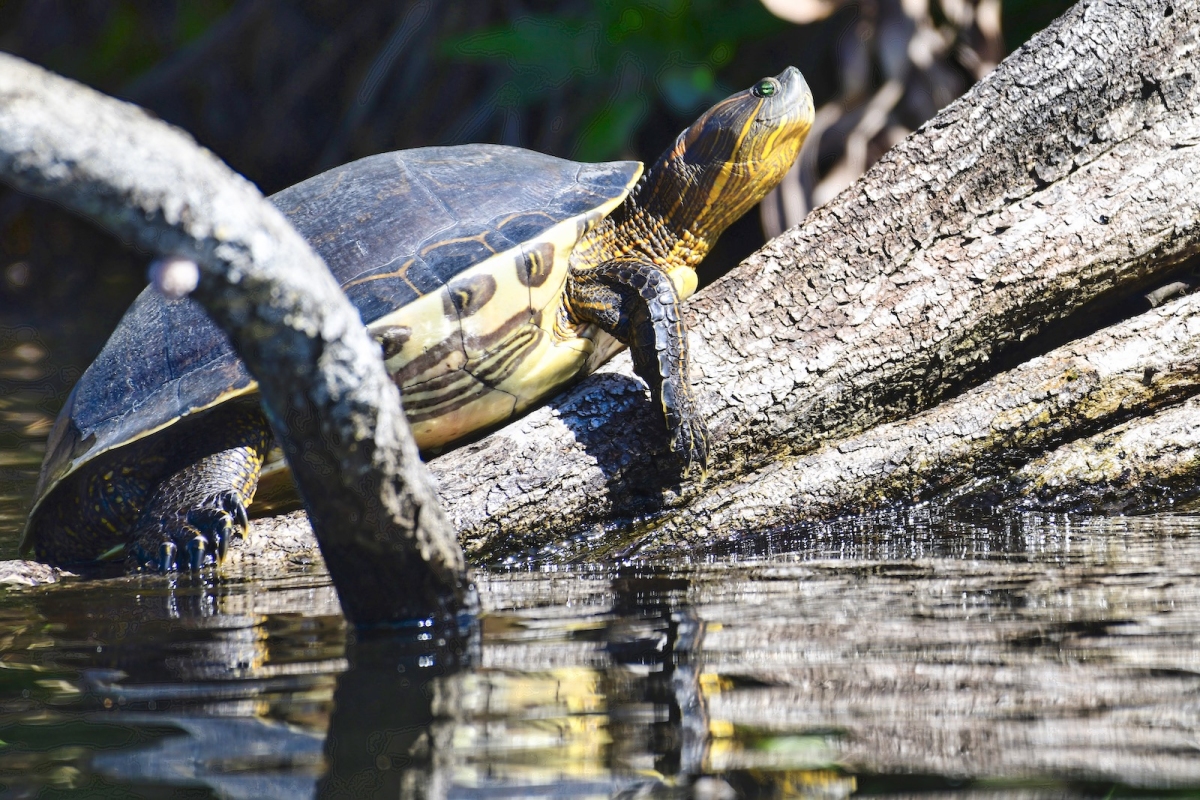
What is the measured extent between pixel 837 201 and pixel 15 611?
223 cm

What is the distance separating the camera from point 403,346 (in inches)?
101

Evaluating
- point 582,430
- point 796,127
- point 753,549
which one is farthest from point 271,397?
point 796,127

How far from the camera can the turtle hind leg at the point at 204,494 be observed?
7.84ft

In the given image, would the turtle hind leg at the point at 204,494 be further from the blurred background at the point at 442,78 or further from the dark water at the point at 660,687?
the blurred background at the point at 442,78

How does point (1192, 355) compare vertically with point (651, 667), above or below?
above

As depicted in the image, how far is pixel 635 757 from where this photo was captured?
1033 millimetres

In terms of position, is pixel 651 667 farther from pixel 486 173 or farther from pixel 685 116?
pixel 685 116

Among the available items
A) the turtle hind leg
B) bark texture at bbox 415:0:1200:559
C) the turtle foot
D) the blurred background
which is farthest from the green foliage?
the turtle foot

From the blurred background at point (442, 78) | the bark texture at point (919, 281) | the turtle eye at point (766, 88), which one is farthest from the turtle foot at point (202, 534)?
the blurred background at point (442, 78)

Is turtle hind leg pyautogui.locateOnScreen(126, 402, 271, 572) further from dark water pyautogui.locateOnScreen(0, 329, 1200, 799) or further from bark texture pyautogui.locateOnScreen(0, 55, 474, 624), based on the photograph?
bark texture pyautogui.locateOnScreen(0, 55, 474, 624)

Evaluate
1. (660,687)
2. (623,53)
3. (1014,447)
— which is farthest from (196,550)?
(623,53)

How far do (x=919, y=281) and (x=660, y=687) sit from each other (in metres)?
1.72

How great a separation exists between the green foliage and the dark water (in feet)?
13.6

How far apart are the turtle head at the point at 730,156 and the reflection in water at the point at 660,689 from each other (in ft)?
4.99
